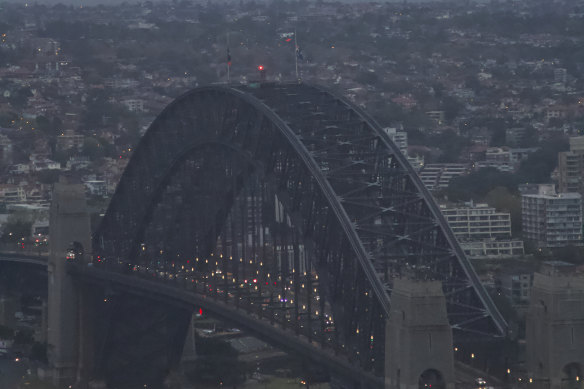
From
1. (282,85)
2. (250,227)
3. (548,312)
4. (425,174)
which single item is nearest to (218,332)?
(250,227)

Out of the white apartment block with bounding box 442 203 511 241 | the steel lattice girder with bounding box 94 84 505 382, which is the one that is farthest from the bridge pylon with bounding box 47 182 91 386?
the white apartment block with bounding box 442 203 511 241

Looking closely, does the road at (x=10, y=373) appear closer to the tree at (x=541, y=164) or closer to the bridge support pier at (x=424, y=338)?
the bridge support pier at (x=424, y=338)

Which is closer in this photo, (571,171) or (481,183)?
(571,171)

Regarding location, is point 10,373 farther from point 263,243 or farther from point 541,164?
point 541,164

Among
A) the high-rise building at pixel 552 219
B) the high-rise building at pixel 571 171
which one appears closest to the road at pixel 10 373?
the high-rise building at pixel 552 219

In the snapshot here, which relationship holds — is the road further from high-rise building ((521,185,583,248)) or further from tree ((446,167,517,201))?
tree ((446,167,517,201))

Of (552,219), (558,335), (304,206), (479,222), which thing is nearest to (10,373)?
(304,206)

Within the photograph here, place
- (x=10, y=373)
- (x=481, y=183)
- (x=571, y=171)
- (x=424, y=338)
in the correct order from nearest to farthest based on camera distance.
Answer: (x=424, y=338), (x=10, y=373), (x=571, y=171), (x=481, y=183)
